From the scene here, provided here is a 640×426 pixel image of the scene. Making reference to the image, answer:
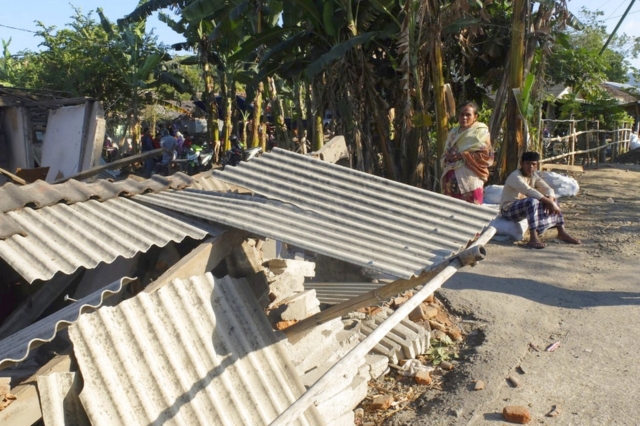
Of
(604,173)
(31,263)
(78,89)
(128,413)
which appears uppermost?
(78,89)

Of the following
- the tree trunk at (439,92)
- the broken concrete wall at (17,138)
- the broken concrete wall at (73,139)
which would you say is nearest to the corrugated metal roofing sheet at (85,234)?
the broken concrete wall at (73,139)

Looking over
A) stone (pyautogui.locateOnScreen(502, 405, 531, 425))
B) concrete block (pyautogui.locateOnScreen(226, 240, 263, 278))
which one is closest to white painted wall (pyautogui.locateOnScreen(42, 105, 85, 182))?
concrete block (pyautogui.locateOnScreen(226, 240, 263, 278))

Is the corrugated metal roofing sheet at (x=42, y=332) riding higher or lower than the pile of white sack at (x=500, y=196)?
higher

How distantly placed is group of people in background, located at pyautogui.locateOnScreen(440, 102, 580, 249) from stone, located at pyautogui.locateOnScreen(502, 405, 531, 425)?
114 inches

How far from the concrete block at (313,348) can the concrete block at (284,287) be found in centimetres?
25

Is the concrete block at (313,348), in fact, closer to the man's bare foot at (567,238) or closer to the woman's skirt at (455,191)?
the woman's skirt at (455,191)

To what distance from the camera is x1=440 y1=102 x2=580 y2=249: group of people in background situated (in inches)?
239

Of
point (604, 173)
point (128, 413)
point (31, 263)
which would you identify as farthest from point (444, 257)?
point (604, 173)

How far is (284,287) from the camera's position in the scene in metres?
3.61

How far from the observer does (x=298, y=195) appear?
324 centimetres

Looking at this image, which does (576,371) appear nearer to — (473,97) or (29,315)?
(29,315)

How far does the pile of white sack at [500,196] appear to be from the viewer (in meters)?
7.29

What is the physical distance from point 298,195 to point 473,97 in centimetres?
897

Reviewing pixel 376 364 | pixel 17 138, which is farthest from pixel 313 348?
pixel 17 138
